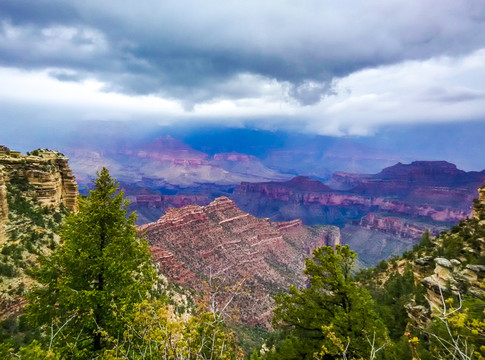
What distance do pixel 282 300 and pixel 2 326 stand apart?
15491 millimetres

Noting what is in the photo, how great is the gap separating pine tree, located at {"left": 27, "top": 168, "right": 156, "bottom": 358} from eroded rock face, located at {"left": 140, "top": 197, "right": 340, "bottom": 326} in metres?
37.4

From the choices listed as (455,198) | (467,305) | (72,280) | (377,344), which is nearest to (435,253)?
(467,305)

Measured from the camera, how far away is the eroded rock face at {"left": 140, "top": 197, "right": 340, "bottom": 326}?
55.4 metres

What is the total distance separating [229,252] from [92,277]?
69547 millimetres

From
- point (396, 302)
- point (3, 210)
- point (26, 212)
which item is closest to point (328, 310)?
point (396, 302)

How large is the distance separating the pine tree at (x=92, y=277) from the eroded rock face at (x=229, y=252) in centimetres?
3739

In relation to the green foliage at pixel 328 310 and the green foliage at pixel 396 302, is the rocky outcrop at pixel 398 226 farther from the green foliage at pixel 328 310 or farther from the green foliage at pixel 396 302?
the green foliage at pixel 328 310

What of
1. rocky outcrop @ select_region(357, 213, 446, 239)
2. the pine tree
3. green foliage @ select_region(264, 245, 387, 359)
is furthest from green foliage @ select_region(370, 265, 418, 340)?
rocky outcrop @ select_region(357, 213, 446, 239)

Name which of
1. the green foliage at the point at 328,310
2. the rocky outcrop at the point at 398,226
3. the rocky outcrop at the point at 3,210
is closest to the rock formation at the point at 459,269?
the green foliage at the point at 328,310

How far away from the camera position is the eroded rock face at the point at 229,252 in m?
55.4

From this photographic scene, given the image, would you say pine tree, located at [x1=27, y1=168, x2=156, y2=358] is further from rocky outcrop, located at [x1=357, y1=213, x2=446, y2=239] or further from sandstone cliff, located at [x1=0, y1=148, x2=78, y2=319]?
rocky outcrop, located at [x1=357, y1=213, x2=446, y2=239]

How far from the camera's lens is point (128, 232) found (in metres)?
13.2

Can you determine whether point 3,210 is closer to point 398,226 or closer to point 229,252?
point 229,252

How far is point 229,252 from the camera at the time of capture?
79562 millimetres
